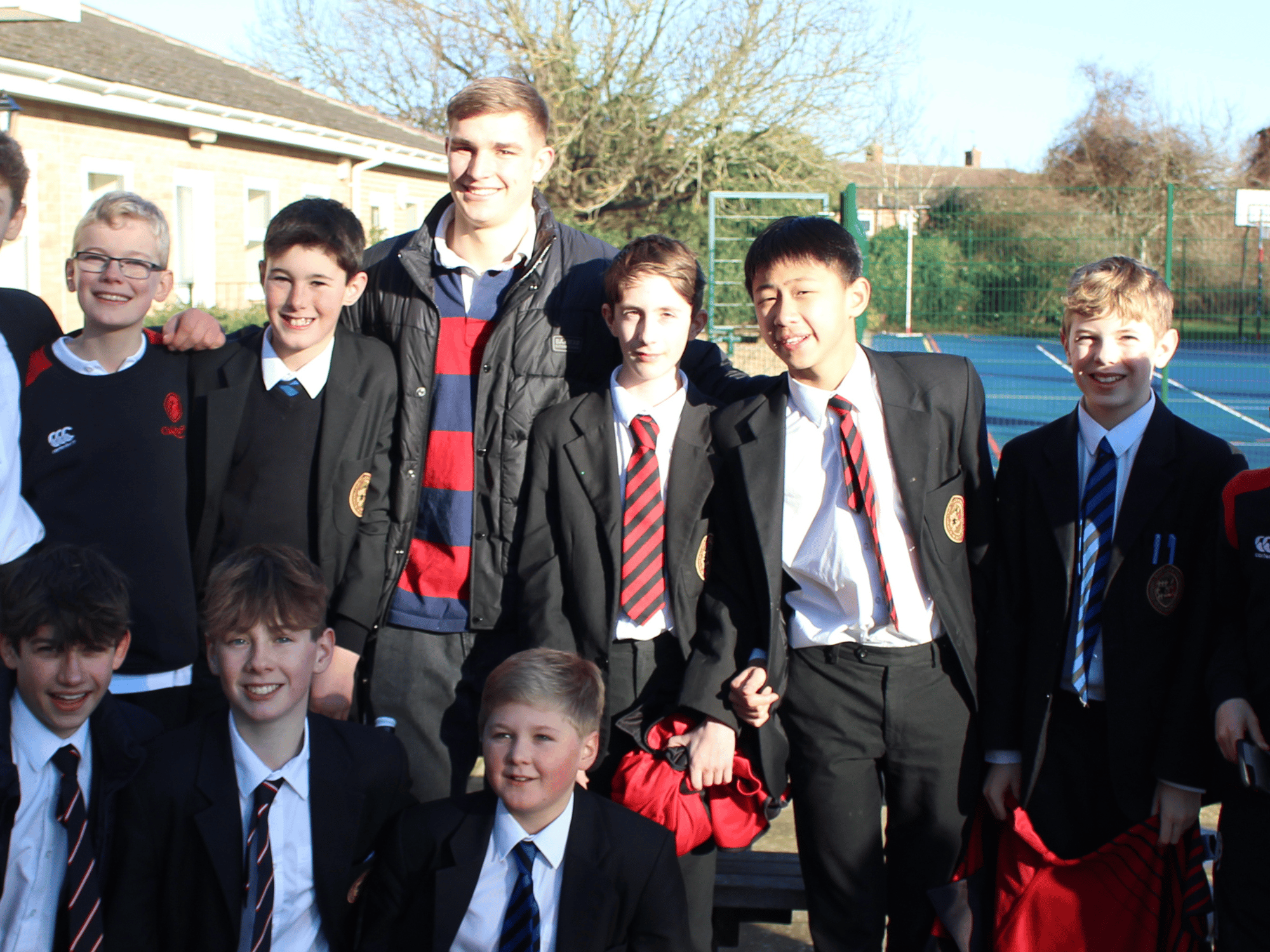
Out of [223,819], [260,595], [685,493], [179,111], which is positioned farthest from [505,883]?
[179,111]

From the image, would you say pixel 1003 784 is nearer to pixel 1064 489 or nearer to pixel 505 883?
pixel 1064 489

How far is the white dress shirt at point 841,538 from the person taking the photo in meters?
2.80

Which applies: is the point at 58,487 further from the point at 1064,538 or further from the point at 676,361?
the point at 1064,538

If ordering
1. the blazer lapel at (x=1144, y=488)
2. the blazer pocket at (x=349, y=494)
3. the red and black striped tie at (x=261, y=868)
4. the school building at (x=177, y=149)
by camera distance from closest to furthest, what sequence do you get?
the red and black striped tie at (x=261, y=868)
the blazer lapel at (x=1144, y=488)
the blazer pocket at (x=349, y=494)
the school building at (x=177, y=149)

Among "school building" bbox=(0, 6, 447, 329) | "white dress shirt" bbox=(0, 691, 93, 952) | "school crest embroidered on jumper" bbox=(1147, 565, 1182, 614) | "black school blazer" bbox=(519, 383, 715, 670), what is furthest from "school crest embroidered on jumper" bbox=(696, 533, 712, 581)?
"school building" bbox=(0, 6, 447, 329)

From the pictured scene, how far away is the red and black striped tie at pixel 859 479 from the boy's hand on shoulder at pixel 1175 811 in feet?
2.36

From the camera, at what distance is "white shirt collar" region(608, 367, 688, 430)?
301 centimetres

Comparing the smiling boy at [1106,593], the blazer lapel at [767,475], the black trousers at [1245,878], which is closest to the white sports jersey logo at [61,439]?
the blazer lapel at [767,475]

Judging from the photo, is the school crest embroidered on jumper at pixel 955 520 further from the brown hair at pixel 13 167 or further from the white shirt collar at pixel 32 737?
the brown hair at pixel 13 167

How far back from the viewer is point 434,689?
3207 millimetres

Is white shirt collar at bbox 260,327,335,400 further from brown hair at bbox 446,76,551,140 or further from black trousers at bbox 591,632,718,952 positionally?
black trousers at bbox 591,632,718,952

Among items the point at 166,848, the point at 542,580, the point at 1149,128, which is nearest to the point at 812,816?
the point at 542,580

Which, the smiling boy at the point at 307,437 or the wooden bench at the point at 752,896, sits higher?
the smiling boy at the point at 307,437

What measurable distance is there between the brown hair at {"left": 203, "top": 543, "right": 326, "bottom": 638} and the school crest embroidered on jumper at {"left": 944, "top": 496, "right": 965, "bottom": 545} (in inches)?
62.6
